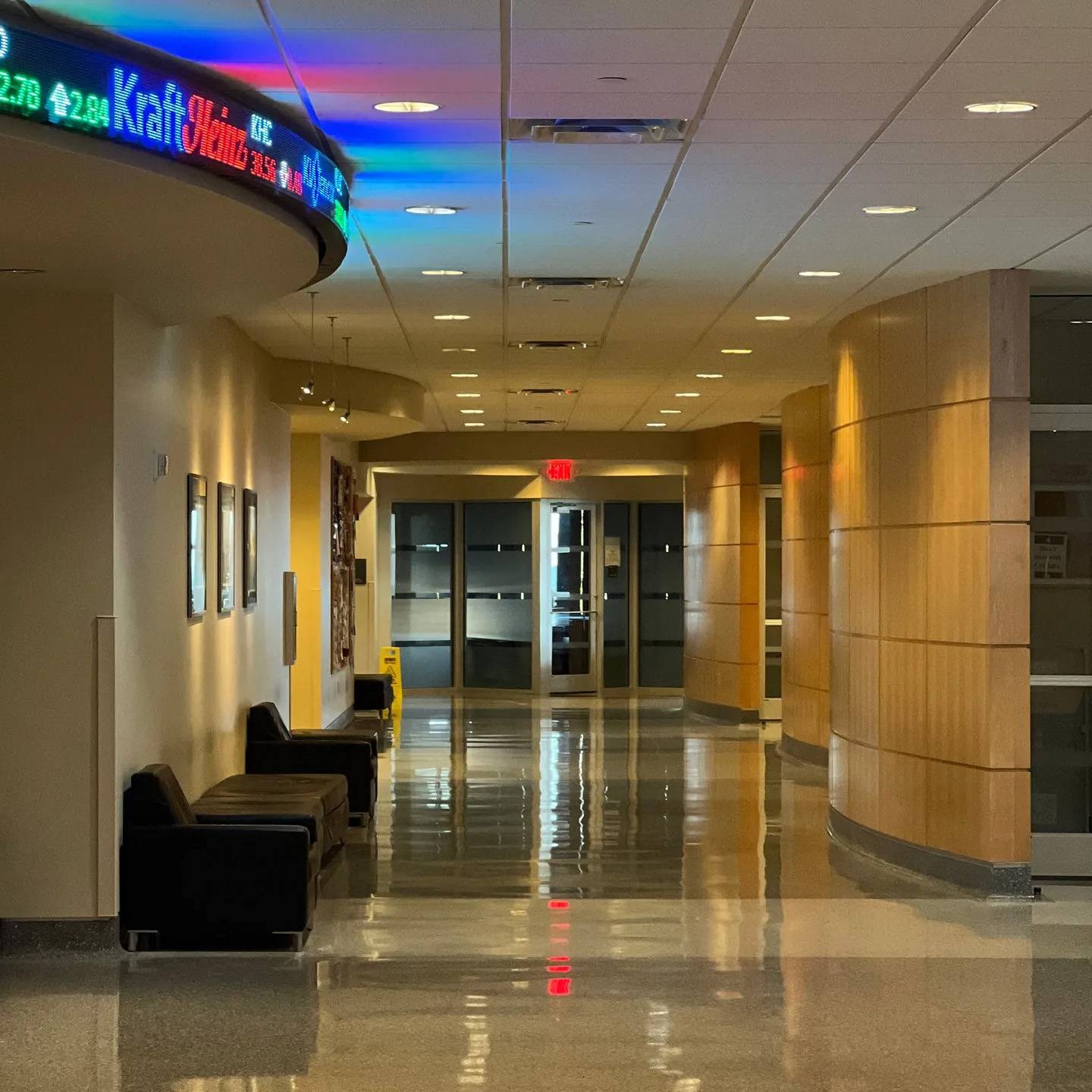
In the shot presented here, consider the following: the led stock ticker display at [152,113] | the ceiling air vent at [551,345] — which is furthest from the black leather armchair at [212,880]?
the ceiling air vent at [551,345]

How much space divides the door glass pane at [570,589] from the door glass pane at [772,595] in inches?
170

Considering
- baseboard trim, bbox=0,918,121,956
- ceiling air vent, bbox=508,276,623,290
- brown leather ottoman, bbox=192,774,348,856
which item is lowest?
baseboard trim, bbox=0,918,121,956

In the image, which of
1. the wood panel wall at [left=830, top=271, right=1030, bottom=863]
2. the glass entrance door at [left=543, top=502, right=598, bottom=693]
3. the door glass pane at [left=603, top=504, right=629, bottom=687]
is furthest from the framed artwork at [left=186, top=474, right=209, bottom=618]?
the door glass pane at [left=603, top=504, right=629, bottom=687]

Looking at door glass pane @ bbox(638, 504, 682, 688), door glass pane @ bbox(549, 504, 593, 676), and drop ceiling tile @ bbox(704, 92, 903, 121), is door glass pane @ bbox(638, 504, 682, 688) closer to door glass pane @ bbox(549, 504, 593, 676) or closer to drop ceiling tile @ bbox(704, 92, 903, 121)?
door glass pane @ bbox(549, 504, 593, 676)

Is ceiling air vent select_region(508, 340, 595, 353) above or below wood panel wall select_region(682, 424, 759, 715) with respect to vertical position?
above

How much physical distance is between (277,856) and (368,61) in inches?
153

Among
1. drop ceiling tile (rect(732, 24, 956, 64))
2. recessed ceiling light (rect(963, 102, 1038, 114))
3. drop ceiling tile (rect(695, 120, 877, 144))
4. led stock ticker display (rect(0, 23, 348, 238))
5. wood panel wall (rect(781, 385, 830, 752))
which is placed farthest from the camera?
wood panel wall (rect(781, 385, 830, 752))

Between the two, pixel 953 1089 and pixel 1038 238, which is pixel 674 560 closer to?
pixel 1038 238

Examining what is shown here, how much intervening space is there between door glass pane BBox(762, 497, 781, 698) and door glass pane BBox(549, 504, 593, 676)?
14.1 ft

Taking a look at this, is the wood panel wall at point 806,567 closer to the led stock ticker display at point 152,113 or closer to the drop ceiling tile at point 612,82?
the drop ceiling tile at point 612,82

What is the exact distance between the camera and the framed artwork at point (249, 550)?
35.8 feet

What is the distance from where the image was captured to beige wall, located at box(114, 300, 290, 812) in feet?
24.9

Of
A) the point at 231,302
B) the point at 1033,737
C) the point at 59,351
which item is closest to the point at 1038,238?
the point at 1033,737

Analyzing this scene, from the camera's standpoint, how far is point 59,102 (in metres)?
4.50
